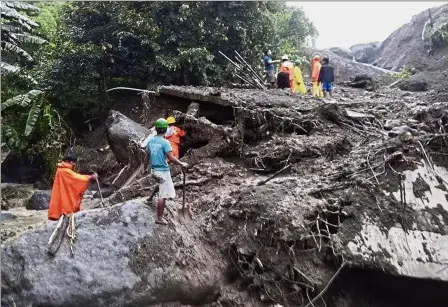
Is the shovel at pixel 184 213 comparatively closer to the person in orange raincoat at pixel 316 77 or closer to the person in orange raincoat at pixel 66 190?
the person in orange raincoat at pixel 66 190

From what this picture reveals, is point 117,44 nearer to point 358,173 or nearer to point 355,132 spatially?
point 355,132

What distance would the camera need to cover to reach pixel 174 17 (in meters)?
15.0

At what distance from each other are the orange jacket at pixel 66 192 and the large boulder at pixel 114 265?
0.25 m

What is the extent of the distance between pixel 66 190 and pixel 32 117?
28.2 feet

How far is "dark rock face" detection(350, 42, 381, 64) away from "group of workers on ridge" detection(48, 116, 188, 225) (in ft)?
101

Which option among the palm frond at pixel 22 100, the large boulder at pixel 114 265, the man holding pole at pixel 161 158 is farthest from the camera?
the palm frond at pixel 22 100

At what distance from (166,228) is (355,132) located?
4.42m

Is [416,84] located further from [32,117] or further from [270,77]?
[32,117]

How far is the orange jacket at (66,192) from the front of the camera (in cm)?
727

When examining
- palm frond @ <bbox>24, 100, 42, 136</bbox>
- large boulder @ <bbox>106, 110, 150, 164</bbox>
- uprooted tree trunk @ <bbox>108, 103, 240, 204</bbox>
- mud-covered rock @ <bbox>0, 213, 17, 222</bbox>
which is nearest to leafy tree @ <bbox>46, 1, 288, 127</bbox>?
palm frond @ <bbox>24, 100, 42, 136</bbox>

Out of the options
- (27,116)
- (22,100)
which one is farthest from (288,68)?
(27,116)

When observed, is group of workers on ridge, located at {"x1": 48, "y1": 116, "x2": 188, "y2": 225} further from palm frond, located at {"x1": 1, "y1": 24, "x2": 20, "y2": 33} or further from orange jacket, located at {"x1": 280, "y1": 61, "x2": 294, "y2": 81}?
palm frond, located at {"x1": 1, "y1": 24, "x2": 20, "y2": 33}

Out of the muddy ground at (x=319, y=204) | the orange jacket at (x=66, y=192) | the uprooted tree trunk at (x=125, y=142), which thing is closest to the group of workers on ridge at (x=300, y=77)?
the muddy ground at (x=319, y=204)

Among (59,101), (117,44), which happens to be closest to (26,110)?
(59,101)
